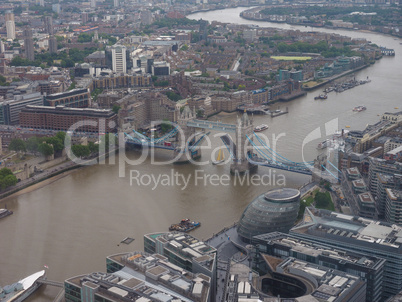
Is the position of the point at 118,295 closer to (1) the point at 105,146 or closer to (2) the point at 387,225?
(2) the point at 387,225

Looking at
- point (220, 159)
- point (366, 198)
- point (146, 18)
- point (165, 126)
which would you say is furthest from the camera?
point (146, 18)

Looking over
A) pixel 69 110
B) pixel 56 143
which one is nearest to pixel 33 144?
pixel 56 143

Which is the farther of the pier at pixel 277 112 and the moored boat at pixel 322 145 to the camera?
the pier at pixel 277 112

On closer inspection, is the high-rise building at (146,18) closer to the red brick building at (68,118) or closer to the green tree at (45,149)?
the red brick building at (68,118)

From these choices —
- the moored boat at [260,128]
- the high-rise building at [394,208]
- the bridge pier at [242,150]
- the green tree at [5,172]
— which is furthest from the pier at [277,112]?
the high-rise building at [394,208]

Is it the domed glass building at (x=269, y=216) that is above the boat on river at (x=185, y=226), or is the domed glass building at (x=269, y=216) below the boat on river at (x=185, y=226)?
above

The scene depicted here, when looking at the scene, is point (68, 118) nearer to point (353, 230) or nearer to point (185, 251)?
point (185, 251)

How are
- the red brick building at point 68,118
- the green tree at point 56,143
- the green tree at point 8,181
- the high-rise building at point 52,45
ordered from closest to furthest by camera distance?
1. the green tree at point 8,181
2. the green tree at point 56,143
3. the red brick building at point 68,118
4. the high-rise building at point 52,45
